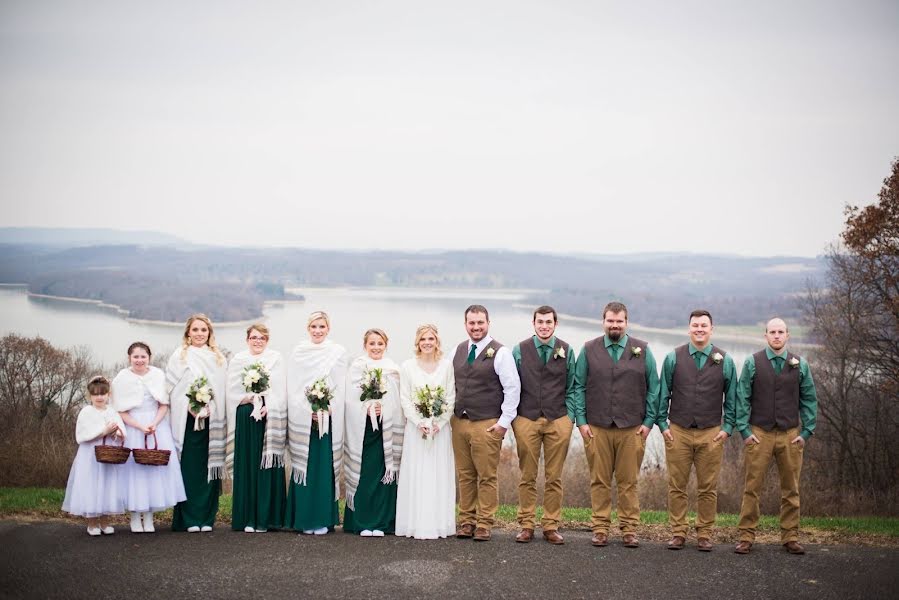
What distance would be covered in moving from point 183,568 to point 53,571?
3.84 ft

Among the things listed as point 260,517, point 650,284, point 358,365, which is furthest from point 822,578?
point 650,284

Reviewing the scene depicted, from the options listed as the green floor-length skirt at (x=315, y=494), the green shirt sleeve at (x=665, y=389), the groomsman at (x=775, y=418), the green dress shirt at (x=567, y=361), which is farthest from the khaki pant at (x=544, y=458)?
the green floor-length skirt at (x=315, y=494)

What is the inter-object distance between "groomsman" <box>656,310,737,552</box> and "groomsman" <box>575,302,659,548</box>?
22 centimetres

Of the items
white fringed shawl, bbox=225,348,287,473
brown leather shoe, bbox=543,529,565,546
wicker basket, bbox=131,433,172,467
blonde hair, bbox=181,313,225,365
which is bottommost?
brown leather shoe, bbox=543,529,565,546

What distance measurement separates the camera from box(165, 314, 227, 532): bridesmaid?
8.65 meters

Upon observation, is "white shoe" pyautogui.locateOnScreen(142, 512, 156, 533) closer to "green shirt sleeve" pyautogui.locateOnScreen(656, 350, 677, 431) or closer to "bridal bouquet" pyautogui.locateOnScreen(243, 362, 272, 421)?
"bridal bouquet" pyautogui.locateOnScreen(243, 362, 272, 421)

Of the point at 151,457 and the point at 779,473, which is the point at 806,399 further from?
the point at 151,457

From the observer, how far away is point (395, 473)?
28.4ft

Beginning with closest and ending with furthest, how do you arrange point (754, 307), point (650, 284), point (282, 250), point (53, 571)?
point (53, 571)
point (754, 307)
point (650, 284)
point (282, 250)

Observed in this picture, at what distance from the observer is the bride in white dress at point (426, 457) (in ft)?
27.7

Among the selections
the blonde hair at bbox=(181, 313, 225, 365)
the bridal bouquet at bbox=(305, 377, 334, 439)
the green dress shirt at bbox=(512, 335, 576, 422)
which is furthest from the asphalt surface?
the blonde hair at bbox=(181, 313, 225, 365)

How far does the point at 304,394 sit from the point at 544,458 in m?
2.68

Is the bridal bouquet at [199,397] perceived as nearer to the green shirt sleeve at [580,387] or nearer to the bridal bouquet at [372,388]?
the bridal bouquet at [372,388]

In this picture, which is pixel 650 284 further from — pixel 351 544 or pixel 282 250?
pixel 351 544
